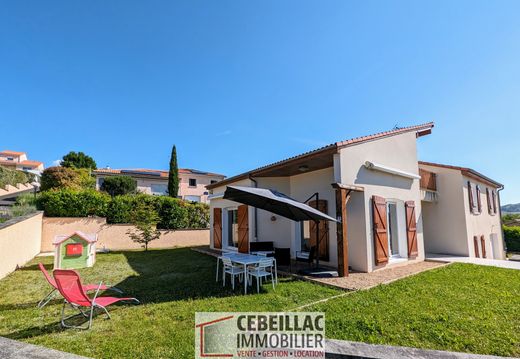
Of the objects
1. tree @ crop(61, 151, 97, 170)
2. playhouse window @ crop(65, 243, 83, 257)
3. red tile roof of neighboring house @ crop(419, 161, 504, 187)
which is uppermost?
tree @ crop(61, 151, 97, 170)

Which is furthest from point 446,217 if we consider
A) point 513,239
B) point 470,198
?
point 513,239

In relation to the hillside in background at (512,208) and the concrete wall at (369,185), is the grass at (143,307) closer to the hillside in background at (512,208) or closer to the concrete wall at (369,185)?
the concrete wall at (369,185)

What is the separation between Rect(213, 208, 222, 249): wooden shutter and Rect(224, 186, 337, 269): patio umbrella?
6205mm

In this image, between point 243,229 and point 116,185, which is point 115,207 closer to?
point 243,229

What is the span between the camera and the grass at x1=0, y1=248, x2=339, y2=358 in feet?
12.1

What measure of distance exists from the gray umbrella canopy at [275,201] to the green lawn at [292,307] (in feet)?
6.16

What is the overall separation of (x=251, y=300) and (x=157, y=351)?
8.36 ft

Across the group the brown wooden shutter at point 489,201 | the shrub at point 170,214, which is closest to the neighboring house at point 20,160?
the shrub at point 170,214

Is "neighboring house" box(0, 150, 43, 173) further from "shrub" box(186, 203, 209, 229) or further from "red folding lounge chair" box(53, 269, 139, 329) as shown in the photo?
"red folding lounge chair" box(53, 269, 139, 329)

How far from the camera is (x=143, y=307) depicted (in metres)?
5.32

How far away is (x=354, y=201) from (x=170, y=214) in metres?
13.1

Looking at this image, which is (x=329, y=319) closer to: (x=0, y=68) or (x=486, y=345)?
(x=486, y=345)

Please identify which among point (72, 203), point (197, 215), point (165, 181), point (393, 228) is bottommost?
point (393, 228)

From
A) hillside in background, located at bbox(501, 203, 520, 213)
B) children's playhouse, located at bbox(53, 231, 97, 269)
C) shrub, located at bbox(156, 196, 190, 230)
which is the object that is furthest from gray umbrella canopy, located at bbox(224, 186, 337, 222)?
hillside in background, located at bbox(501, 203, 520, 213)
